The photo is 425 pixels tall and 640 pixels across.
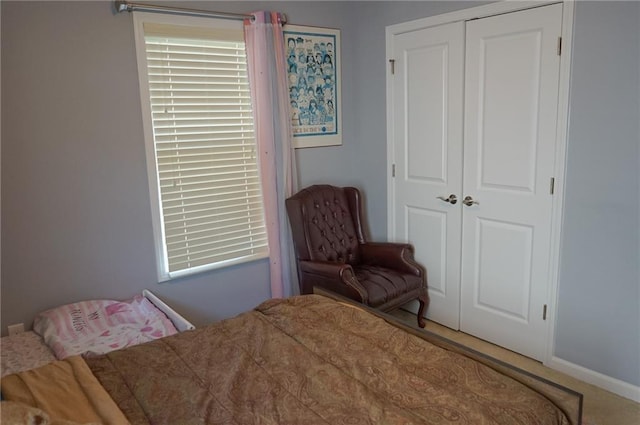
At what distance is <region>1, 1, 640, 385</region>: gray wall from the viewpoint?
8.29 ft

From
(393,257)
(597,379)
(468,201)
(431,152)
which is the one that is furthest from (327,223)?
(597,379)

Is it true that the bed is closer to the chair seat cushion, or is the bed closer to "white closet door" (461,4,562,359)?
the chair seat cushion

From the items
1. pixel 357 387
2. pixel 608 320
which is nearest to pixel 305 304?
pixel 357 387

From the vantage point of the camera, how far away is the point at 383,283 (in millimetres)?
3291

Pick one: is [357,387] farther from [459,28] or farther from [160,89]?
[459,28]

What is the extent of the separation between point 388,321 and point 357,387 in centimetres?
55

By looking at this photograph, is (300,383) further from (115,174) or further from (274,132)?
(274,132)

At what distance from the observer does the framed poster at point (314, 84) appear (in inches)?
141

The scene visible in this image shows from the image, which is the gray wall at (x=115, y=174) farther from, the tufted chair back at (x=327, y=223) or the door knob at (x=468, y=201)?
the tufted chair back at (x=327, y=223)

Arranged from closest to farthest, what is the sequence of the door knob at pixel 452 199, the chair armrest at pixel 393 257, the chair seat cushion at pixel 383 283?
the chair seat cushion at pixel 383 283, the door knob at pixel 452 199, the chair armrest at pixel 393 257

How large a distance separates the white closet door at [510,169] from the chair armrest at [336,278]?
0.86m

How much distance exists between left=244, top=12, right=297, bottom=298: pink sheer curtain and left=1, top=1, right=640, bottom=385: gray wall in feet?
1.19

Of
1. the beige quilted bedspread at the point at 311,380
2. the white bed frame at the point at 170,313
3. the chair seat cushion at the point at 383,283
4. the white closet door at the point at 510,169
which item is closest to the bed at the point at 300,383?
the beige quilted bedspread at the point at 311,380

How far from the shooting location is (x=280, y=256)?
3564mm
